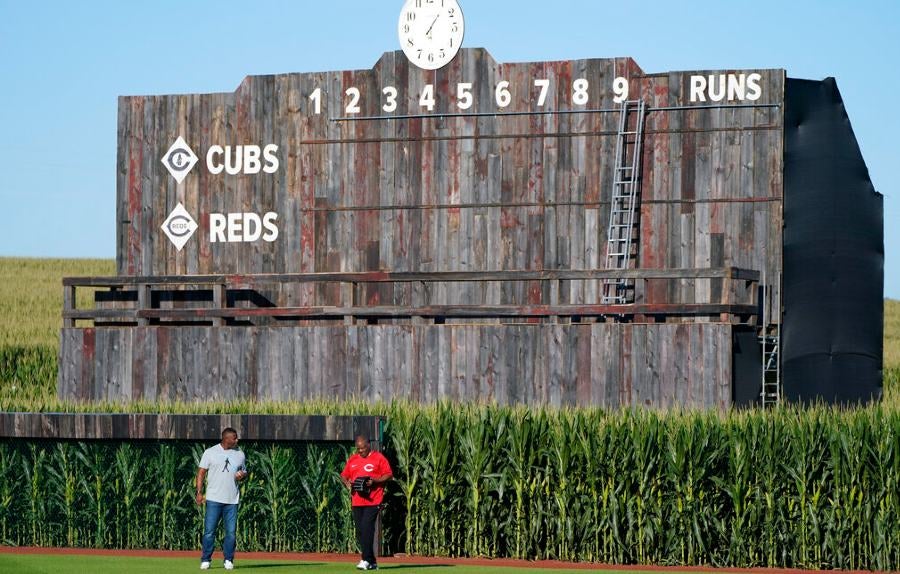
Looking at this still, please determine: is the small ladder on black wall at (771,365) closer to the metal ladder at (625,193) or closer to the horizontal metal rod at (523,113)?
the metal ladder at (625,193)

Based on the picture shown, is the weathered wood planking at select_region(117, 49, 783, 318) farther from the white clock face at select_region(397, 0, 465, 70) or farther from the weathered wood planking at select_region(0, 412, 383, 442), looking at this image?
the weathered wood planking at select_region(0, 412, 383, 442)

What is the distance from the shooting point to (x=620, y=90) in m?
28.1

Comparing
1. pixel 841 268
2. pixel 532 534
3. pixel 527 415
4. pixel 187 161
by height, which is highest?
pixel 187 161

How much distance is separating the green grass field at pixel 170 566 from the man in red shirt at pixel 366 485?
1.64 feet

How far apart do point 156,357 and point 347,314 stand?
144 inches

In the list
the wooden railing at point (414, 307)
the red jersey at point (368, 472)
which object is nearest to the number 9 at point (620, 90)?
the wooden railing at point (414, 307)

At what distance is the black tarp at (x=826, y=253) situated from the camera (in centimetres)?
2716

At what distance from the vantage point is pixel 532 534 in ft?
70.7

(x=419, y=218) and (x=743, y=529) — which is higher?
(x=419, y=218)

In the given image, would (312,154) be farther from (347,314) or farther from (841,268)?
(841,268)

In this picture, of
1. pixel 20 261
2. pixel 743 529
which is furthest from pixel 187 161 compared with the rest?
pixel 20 261

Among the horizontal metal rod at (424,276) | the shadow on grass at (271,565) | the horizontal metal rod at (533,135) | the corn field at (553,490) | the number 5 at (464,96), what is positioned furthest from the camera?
the number 5 at (464,96)

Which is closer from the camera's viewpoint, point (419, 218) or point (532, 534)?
point (532, 534)

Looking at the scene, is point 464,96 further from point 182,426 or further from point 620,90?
point 182,426
